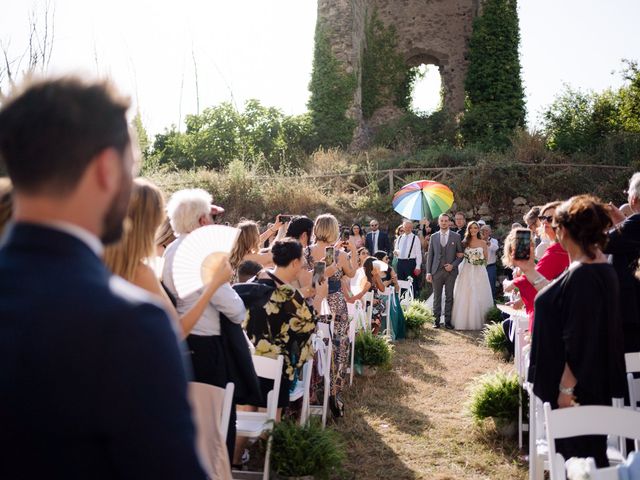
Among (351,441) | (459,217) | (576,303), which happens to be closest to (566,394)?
(576,303)

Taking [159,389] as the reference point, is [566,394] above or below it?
below

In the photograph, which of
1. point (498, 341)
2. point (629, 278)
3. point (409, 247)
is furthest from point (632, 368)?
point (409, 247)

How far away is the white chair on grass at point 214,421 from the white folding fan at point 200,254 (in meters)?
0.52

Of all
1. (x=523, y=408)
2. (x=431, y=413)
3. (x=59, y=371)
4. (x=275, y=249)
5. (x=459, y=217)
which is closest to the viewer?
(x=59, y=371)

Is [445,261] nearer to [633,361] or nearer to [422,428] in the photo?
[422,428]

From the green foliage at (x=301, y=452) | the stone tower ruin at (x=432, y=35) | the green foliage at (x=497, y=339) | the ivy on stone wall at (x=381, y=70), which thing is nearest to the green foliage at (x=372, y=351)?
the green foliage at (x=497, y=339)

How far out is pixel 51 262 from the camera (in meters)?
1.00

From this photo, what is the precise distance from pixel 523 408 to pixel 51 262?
5.01 m

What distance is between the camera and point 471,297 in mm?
11406

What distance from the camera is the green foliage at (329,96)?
2316cm

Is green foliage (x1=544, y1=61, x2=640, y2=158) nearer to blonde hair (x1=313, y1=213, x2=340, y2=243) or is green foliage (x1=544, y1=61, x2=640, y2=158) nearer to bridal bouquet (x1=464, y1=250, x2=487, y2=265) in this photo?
bridal bouquet (x1=464, y1=250, x2=487, y2=265)

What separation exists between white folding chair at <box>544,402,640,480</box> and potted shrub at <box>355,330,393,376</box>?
15.8ft

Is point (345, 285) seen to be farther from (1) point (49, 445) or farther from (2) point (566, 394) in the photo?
(1) point (49, 445)

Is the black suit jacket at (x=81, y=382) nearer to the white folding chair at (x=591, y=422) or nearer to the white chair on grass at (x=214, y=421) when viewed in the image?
the white chair on grass at (x=214, y=421)
